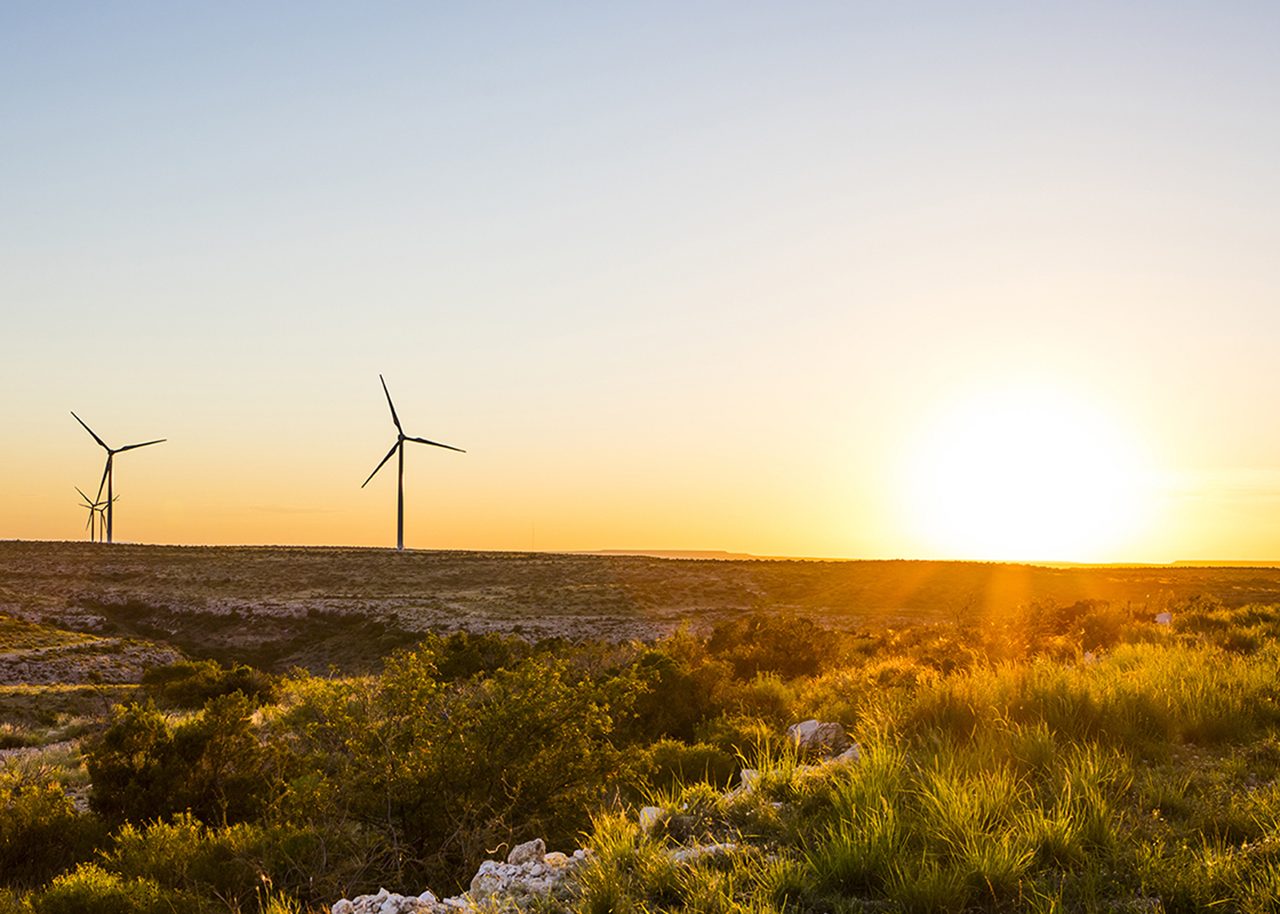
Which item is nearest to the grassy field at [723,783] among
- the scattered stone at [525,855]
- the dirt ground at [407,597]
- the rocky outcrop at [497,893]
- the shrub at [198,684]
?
the rocky outcrop at [497,893]

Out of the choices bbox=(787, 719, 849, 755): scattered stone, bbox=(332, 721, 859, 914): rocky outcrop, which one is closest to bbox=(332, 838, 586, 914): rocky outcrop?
bbox=(332, 721, 859, 914): rocky outcrop

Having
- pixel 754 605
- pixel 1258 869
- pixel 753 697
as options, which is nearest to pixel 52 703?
pixel 753 697

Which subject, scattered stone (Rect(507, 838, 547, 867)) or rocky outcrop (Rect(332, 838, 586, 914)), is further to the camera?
scattered stone (Rect(507, 838, 547, 867))

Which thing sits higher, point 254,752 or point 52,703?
point 254,752

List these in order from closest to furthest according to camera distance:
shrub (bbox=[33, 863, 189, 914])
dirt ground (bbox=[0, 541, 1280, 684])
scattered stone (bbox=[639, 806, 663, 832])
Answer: scattered stone (bbox=[639, 806, 663, 832]) < shrub (bbox=[33, 863, 189, 914]) < dirt ground (bbox=[0, 541, 1280, 684])

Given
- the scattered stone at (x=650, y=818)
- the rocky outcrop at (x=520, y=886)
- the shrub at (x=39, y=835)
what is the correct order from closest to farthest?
the rocky outcrop at (x=520, y=886) < the scattered stone at (x=650, y=818) < the shrub at (x=39, y=835)

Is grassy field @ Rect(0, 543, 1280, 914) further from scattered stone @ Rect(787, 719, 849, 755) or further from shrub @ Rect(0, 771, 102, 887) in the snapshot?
scattered stone @ Rect(787, 719, 849, 755)

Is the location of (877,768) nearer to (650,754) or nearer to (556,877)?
(556,877)

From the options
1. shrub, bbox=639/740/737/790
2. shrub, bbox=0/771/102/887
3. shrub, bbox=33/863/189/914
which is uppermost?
shrub, bbox=639/740/737/790

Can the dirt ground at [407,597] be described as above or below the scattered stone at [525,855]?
below

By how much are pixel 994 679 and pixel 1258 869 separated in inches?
213

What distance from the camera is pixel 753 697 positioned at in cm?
1944

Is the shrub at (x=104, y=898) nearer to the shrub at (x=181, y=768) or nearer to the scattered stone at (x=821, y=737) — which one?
the shrub at (x=181, y=768)

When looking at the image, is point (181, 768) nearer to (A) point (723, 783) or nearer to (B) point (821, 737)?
(A) point (723, 783)
